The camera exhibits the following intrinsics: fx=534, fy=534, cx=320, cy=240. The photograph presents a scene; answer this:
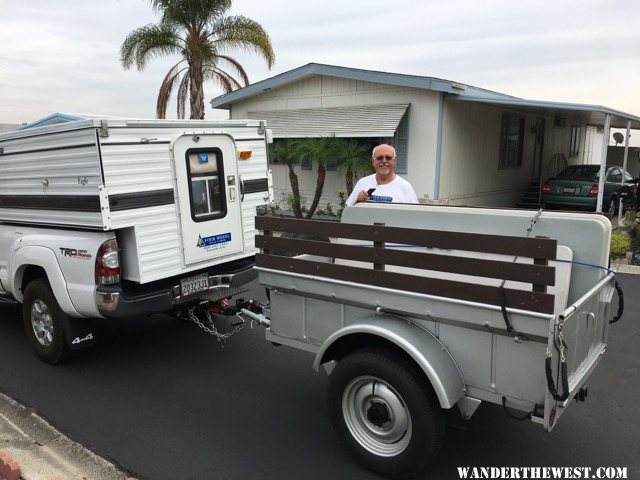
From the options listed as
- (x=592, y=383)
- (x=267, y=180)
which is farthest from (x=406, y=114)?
(x=592, y=383)

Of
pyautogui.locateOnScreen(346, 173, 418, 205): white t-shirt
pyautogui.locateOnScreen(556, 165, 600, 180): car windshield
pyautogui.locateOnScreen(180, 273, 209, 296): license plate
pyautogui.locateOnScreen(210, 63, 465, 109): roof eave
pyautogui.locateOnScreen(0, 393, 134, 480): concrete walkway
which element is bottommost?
pyautogui.locateOnScreen(0, 393, 134, 480): concrete walkway

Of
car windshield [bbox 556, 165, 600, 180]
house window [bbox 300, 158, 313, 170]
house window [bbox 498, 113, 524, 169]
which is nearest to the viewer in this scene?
house window [bbox 300, 158, 313, 170]

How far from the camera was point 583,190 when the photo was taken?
1432 centimetres

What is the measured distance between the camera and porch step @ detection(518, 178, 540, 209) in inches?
→ 632

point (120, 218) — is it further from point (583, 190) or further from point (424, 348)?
point (583, 190)

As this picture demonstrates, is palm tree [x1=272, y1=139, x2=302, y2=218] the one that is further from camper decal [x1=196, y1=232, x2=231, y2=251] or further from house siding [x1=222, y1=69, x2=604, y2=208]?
camper decal [x1=196, y1=232, x2=231, y2=251]

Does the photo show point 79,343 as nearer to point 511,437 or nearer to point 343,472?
point 343,472

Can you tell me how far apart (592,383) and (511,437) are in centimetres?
131

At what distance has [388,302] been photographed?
122 inches

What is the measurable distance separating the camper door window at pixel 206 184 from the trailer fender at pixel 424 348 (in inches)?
90.6

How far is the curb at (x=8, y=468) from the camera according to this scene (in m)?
3.17

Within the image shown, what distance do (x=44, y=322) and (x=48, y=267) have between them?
0.64 meters

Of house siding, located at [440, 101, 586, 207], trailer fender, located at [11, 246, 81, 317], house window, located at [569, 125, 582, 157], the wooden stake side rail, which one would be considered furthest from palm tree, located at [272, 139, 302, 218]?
house window, located at [569, 125, 582, 157]

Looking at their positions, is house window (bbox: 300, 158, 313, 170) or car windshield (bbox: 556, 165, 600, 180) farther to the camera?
car windshield (bbox: 556, 165, 600, 180)
